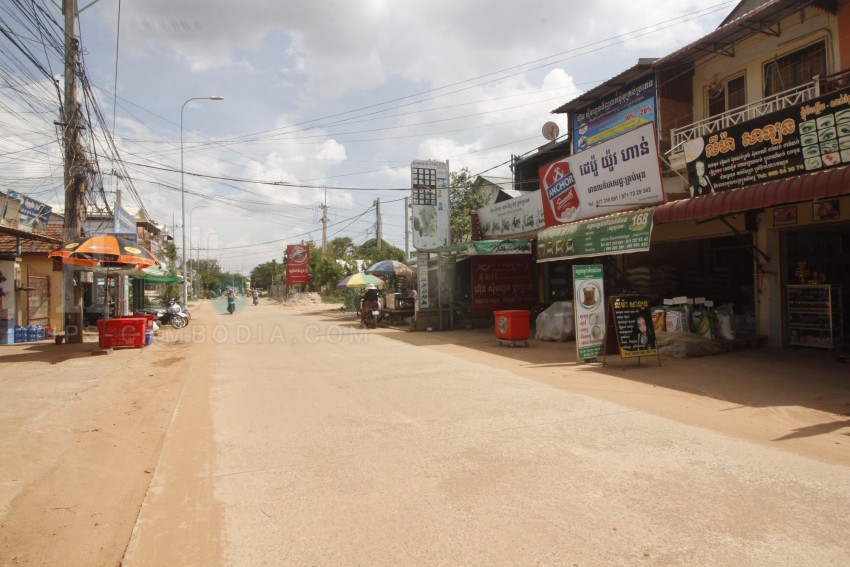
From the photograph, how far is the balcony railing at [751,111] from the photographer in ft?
35.2

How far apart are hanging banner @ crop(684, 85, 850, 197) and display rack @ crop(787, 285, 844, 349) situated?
3009 millimetres

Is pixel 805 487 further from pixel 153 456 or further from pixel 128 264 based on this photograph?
pixel 128 264

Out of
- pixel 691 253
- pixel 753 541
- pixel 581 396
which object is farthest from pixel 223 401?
pixel 691 253

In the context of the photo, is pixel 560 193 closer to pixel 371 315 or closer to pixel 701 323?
pixel 701 323

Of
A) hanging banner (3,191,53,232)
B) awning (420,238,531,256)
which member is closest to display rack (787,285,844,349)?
awning (420,238,531,256)

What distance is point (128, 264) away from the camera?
14133 mm

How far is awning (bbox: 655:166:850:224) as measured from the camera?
7.24 meters

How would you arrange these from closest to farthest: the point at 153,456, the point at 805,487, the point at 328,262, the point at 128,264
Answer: the point at 805,487 → the point at 153,456 → the point at 128,264 → the point at 328,262

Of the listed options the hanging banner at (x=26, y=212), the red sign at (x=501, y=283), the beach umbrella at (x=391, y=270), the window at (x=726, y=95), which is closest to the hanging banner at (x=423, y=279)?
the red sign at (x=501, y=283)

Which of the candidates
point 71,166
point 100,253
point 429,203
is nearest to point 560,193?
point 429,203

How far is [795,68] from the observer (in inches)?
460

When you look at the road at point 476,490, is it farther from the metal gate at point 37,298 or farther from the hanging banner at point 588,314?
the metal gate at point 37,298

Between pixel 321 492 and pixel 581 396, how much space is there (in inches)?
176

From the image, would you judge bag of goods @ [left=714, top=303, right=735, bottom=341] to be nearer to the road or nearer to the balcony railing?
the balcony railing
